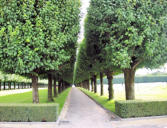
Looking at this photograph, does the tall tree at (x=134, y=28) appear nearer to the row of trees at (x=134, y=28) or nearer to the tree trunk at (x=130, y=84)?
the row of trees at (x=134, y=28)

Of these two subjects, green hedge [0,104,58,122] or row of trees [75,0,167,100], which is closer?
green hedge [0,104,58,122]

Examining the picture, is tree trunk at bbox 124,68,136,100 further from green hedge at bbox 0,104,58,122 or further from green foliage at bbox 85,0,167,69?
green hedge at bbox 0,104,58,122

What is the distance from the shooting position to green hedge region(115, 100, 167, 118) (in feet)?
37.6

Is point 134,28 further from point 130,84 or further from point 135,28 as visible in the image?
point 130,84

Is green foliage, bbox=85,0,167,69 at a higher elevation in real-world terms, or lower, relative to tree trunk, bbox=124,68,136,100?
higher

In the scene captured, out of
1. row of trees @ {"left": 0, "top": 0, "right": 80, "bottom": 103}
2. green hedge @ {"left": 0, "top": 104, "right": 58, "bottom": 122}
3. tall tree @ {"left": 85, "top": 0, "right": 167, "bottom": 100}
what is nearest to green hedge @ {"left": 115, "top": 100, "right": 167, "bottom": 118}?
tall tree @ {"left": 85, "top": 0, "right": 167, "bottom": 100}

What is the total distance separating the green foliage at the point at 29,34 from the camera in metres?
11.1

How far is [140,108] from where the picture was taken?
1167cm

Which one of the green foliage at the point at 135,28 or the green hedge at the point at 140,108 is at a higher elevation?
the green foliage at the point at 135,28

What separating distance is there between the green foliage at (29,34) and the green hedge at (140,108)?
19.2 feet

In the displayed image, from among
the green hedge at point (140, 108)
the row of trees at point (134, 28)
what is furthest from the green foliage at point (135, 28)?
the green hedge at point (140, 108)

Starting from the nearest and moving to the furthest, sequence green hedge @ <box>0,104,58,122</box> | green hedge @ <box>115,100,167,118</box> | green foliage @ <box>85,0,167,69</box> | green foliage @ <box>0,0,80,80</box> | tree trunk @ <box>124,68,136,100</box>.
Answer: green hedge @ <box>0,104,58,122</box>
green foliage @ <box>0,0,80,80</box>
green hedge @ <box>115,100,167,118</box>
green foliage @ <box>85,0,167,69</box>
tree trunk @ <box>124,68,136,100</box>

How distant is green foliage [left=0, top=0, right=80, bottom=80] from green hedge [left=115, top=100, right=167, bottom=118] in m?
5.87

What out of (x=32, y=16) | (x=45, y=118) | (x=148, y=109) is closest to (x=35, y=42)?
(x=32, y=16)
